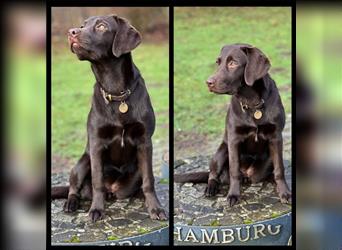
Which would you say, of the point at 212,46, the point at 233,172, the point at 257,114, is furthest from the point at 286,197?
the point at 212,46

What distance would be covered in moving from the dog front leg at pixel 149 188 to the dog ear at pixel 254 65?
0.98m

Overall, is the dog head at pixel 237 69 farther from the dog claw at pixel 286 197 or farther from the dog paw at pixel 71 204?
the dog paw at pixel 71 204

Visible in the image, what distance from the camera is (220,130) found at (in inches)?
302

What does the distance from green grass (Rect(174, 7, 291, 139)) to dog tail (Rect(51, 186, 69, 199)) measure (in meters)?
1.07

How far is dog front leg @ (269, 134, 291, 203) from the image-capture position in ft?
24.7

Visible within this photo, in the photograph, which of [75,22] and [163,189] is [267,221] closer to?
[163,189]

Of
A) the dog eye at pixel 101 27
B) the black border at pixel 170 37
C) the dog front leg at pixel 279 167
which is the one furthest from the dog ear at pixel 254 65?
the dog eye at pixel 101 27

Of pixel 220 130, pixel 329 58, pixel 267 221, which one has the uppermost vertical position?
pixel 329 58

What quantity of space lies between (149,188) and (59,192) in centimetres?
75

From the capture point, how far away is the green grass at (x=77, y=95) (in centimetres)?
758

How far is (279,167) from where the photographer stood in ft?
24.8

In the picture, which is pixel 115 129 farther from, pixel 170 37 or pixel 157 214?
pixel 170 37

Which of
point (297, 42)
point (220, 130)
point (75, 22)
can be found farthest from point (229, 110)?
point (75, 22)

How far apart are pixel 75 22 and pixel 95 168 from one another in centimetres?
121
